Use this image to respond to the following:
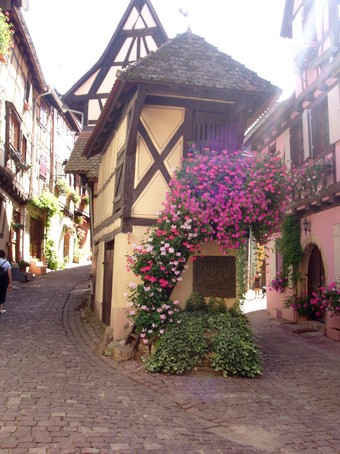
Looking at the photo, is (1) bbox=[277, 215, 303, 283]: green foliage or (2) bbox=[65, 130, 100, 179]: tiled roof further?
Result: (2) bbox=[65, 130, 100, 179]: tiled roof

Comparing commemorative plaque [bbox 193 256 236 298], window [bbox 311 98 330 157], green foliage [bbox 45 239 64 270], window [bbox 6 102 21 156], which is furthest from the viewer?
green foliage [bbox 45 239 64 270]

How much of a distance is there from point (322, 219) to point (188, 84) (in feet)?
17.9

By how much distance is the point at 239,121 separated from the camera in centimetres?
874

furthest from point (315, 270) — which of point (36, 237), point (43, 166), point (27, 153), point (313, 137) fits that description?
point (43, 166)

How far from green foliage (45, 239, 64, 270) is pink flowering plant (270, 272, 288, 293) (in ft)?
42.1

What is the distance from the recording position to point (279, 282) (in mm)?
13680

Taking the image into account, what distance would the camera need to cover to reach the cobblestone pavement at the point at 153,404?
14.6ft

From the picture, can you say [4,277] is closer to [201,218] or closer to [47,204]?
[201,218]

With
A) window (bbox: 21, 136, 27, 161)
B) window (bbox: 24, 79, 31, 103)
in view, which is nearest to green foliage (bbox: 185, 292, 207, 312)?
window (bbox: 21, 136, 27, 161)

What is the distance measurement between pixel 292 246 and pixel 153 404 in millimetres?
8290

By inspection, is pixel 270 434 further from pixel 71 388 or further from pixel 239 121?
pixel 239 121

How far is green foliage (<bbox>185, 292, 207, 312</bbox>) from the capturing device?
8203 millimetres

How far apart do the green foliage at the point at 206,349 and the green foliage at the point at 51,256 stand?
55.5 feet

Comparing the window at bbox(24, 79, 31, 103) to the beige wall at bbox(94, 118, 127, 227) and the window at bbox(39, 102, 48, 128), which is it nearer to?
the window at bbox(39, 102, 48, 128)
